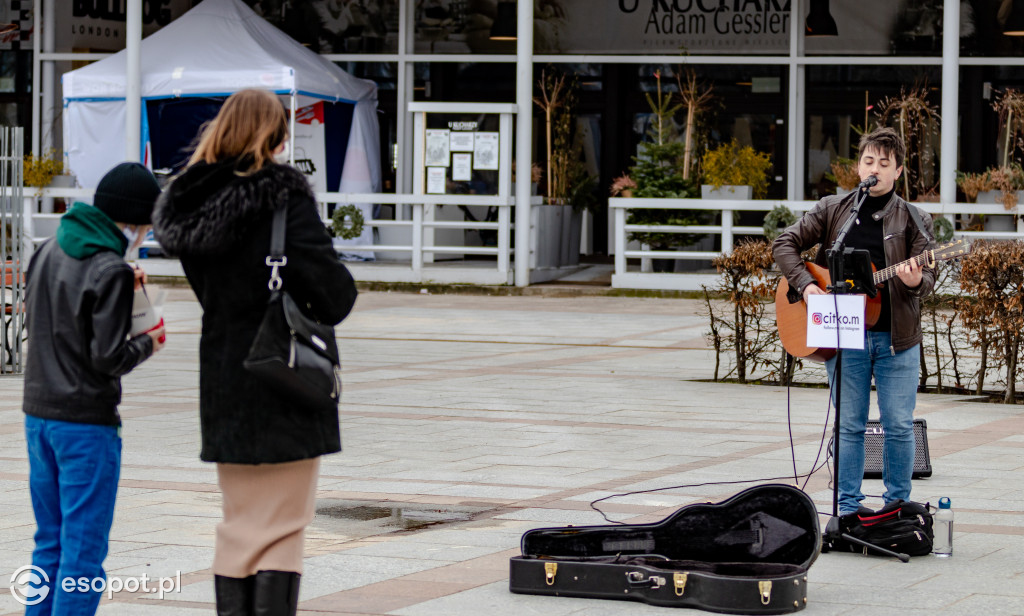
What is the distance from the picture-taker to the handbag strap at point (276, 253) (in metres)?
4.07

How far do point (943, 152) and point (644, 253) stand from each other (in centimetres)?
400

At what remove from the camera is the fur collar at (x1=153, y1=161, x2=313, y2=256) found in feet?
13.3

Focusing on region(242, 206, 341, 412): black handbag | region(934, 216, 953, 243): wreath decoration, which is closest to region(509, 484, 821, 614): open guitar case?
region(242, 206, 341, 412): black handbag

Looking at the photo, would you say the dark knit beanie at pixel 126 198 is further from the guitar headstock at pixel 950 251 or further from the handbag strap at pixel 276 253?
the guitar headstock at pixel 950 251

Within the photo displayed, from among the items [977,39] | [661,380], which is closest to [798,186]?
[977,39]

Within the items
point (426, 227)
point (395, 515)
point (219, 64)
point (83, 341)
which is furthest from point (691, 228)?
point (83, 341)

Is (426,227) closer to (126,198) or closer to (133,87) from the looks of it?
(133,87)

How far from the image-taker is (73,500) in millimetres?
4320

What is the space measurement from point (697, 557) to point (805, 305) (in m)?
1.40

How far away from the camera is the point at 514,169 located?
70.6ft

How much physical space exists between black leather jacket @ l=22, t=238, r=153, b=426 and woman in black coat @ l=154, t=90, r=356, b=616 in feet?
0.78

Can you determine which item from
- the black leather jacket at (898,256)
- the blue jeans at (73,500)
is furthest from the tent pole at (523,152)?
the blue jeans at (73,500)

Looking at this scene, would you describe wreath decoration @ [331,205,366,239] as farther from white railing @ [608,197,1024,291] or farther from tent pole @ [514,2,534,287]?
white railing @ [608,197,1024,291]

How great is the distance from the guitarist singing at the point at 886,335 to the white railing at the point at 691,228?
12528mm
